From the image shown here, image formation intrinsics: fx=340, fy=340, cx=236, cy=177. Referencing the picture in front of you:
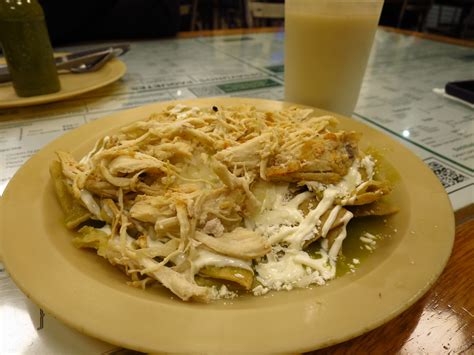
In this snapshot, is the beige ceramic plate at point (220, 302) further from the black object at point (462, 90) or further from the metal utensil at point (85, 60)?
the metal utensil at point (85, 60)

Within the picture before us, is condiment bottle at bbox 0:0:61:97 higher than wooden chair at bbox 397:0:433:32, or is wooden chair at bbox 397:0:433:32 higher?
condiment bottle at bbox 0:0:61:97

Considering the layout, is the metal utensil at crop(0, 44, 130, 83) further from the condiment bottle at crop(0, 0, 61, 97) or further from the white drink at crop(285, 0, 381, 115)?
the white drink at crop(285, 0, 381, 115)

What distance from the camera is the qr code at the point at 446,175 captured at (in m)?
0.93

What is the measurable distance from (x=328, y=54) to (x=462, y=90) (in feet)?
2.40

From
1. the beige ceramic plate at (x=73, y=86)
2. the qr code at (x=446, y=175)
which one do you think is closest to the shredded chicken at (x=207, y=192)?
the qr code at (x=446, y=175)

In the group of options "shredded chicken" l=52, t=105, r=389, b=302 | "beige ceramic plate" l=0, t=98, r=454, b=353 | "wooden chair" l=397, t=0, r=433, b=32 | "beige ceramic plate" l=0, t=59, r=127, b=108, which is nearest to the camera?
"beige ceramic plate" l=0, t=98, r=454, b=353

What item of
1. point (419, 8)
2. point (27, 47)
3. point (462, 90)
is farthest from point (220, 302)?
point (419, 8)

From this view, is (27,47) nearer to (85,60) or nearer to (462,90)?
(85,60)

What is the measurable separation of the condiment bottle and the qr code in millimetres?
1404

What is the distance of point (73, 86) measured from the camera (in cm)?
146

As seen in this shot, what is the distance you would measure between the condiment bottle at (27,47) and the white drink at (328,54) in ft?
2.97

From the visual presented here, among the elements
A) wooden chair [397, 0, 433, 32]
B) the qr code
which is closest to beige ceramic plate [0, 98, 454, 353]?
the qr code

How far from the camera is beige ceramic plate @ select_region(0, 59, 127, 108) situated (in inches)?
50.3

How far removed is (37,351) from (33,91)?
1129mm
